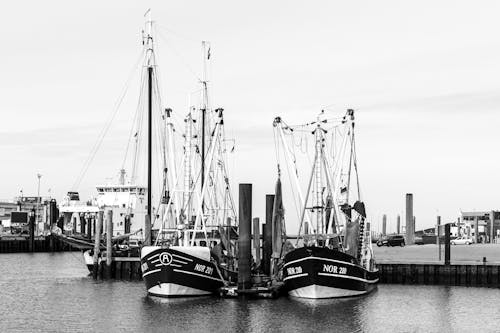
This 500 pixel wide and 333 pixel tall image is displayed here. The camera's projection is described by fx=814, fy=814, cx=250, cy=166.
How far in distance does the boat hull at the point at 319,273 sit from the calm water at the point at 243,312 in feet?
2.61

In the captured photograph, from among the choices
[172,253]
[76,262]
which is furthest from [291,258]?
[76,262]

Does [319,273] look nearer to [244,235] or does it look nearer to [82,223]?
[244,235]

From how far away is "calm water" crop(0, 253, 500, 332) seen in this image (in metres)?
44.9

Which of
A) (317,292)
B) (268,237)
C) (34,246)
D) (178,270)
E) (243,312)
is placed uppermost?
(268,237)

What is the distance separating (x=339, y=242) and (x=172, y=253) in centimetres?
1314

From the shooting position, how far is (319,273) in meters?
52.5

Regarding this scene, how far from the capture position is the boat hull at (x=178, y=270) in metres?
52.9

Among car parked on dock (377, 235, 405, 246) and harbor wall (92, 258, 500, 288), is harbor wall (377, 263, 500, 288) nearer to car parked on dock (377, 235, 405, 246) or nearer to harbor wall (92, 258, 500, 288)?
harbor wall (92, 258, 500, 288)

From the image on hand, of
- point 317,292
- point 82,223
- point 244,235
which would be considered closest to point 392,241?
point 82,223

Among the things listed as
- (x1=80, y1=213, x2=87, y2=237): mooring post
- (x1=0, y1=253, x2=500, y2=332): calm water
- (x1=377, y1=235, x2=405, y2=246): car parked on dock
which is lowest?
(x1=0, y1=253, x2=500, y2=332): calm water

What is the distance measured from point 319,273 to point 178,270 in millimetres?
9210

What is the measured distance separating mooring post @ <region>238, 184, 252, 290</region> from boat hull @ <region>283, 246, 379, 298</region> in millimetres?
2654

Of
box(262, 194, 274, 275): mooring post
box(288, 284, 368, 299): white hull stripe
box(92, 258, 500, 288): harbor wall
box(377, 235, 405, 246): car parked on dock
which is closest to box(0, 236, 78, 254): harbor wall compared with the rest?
box(377, 235, 405, 246): car parked on dock

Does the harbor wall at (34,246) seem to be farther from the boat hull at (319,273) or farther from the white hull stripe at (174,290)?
the boat hull at (319,273)
